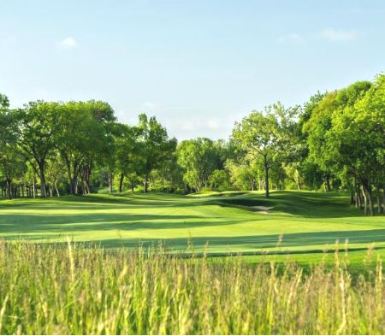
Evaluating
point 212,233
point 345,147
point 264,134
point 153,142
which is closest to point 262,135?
point 264,134

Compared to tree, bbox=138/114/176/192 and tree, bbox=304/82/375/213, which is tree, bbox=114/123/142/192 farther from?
tree, bbox=304/82/375/213

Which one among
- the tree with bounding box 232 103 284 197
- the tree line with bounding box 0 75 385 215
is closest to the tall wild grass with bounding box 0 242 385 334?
the tree line with bounding box 0 75 385 215

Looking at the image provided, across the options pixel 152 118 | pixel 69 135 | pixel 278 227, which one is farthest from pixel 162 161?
pixel 278 227

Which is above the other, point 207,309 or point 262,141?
point 262,141

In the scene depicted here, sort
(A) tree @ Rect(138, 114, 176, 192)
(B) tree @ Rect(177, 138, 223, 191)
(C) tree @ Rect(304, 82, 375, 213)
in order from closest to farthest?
(C) tree @ Rect(304, 82, 375, 213), (A) tree @ Rect(138, 114, 176, 192), (B) tree @ Rect(177, 138, 223, 191)

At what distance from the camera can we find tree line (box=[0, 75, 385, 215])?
202 ft

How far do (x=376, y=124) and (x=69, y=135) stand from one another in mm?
38905

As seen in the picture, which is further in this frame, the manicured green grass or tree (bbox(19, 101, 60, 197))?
tree (bbox(19, 101, 60, 197))

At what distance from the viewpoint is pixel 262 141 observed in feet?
259

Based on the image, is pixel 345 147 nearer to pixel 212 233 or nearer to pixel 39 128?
pixel 212 233

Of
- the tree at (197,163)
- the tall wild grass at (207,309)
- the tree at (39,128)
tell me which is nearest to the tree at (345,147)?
the tree at (39,128)

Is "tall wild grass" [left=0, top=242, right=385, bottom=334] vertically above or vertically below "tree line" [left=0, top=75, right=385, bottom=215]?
below

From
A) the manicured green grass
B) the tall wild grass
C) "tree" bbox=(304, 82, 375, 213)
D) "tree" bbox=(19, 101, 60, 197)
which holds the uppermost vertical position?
"tree" bbox=(19, 101, 60, 197)

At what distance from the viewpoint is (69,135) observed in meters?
80.1
